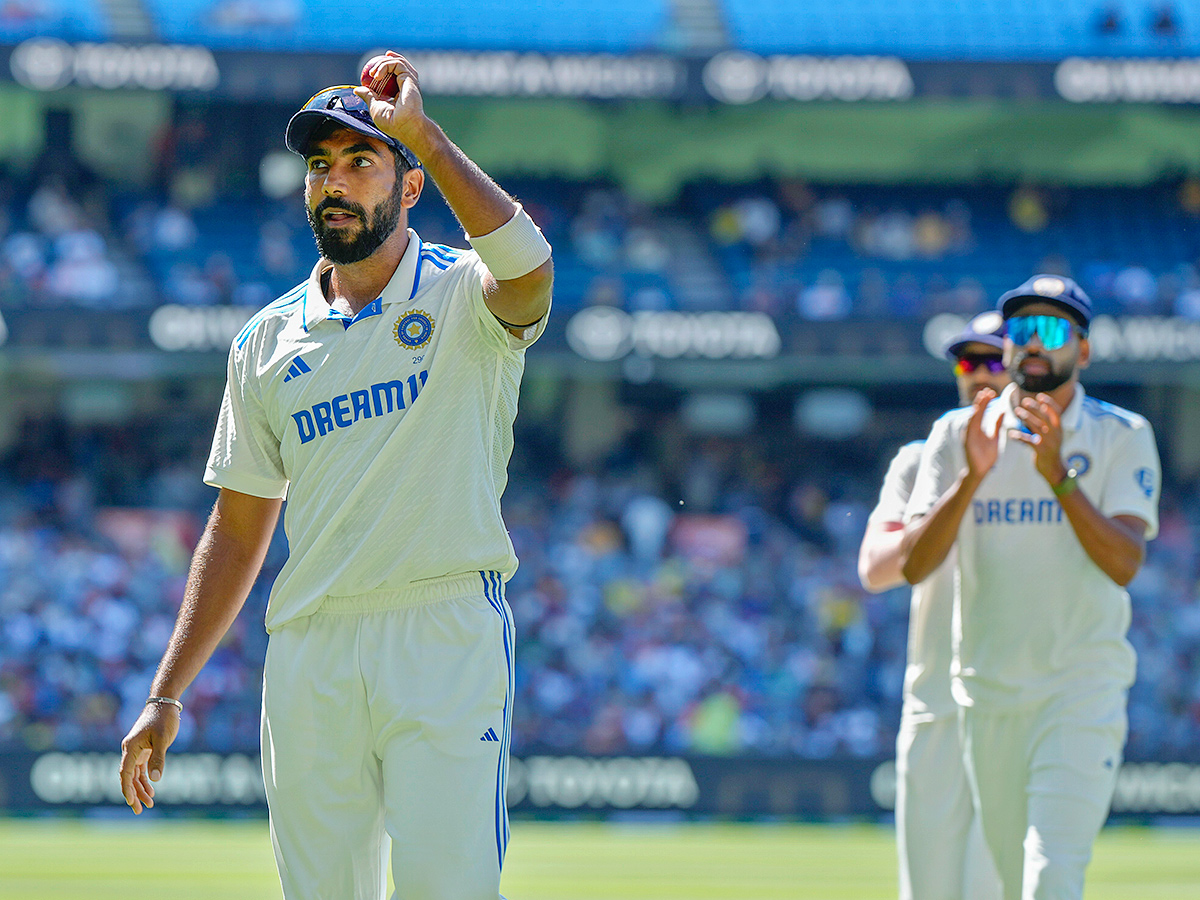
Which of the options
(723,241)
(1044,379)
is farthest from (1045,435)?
(723,241)

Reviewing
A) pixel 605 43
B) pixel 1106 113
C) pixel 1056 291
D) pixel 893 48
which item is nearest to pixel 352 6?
pixel 605 43

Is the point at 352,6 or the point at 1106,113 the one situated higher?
the point at 352,6

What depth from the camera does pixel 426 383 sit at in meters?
3.42

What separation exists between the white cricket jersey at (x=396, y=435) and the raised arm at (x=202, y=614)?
20 centimetres

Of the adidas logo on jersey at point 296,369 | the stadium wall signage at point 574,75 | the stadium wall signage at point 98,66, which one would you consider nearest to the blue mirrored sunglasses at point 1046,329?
the adidas logo on jersey at point 296,369

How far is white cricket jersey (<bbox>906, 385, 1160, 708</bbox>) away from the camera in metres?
4.62

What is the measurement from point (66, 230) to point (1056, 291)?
51.4 ft

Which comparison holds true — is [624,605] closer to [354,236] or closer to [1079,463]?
[1079,463]

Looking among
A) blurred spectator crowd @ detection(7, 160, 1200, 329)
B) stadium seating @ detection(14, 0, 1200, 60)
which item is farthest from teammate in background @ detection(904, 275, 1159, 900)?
stadium seating @ detection(14, 0, 1200, 60)

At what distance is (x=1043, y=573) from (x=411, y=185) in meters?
2.22

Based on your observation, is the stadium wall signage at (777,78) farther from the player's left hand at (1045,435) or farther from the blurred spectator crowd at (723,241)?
the player's left hand at (1045,435)

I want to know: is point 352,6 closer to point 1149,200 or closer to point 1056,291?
point 1149,200

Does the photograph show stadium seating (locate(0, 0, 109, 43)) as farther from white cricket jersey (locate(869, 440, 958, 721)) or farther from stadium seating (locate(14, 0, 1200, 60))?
white cricket jersey (locate(869, 440, 958, 721))

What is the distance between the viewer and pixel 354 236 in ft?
11.4
